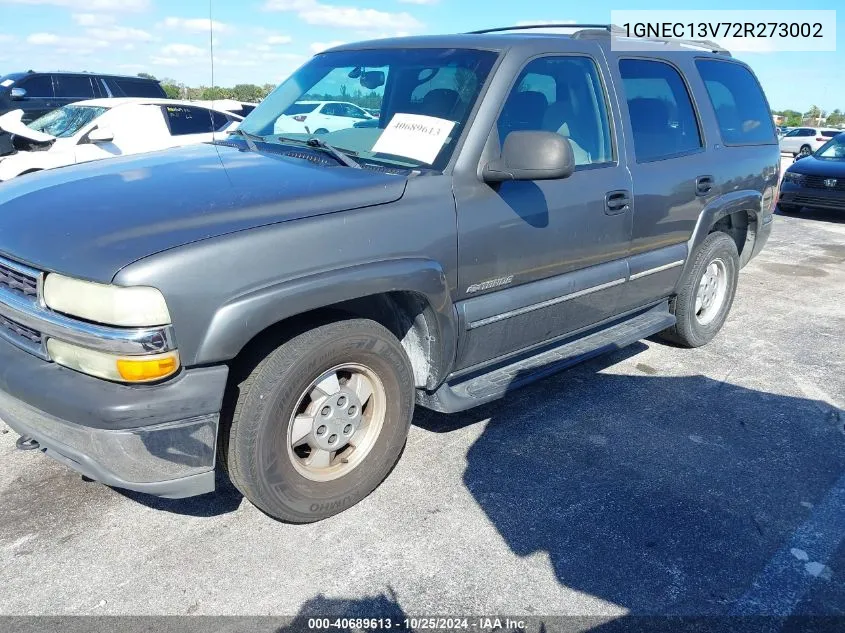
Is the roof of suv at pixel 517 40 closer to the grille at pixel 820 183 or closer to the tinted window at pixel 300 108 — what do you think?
the tinted window at pixel 300 108

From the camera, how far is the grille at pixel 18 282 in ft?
7.97

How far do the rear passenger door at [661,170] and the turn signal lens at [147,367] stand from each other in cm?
262

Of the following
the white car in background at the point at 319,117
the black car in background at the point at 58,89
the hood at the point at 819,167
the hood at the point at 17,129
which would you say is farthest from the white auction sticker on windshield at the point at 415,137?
the black car in background at the point at 58,89

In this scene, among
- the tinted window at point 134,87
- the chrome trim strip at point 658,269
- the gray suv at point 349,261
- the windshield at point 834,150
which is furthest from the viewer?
the tinted window at point 134,87

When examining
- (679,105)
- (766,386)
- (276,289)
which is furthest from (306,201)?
(766,386)

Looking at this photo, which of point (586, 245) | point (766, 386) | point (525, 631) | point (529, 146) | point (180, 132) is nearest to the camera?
point (525, 631)

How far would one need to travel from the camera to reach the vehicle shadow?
8.70 feet

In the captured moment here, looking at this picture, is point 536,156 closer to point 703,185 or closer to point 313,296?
point 313,296

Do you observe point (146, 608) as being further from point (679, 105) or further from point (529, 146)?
point (679, 105)

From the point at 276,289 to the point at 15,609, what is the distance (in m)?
1.38

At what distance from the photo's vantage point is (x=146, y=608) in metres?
2.39

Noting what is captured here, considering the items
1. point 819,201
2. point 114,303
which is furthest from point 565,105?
point 819,201

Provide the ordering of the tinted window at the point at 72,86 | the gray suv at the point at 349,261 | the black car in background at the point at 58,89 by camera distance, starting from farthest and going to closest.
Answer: the tinted window at the point at 72,86
the black car in background at the point at 58,89
the gray suv at the point at 349,261

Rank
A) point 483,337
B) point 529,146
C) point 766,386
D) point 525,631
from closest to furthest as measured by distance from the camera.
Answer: point 525,631 → point 529,146 → point 483,337 → point 766,386
